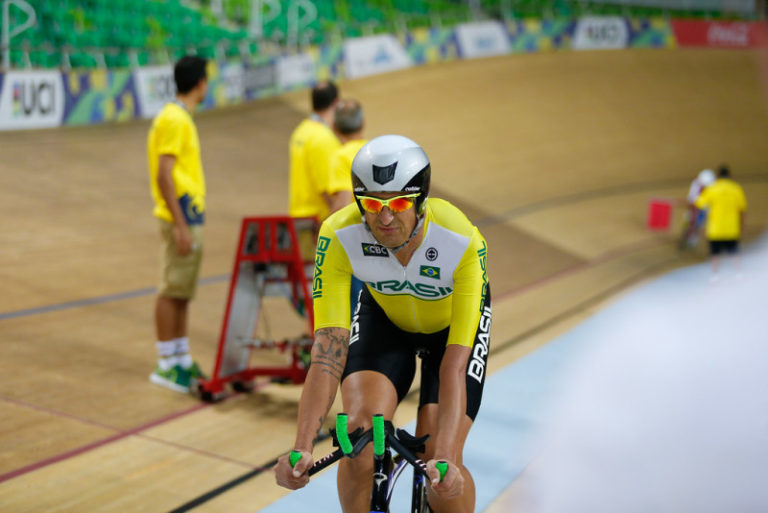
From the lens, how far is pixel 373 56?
16562 millimetres

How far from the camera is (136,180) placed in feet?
29.3

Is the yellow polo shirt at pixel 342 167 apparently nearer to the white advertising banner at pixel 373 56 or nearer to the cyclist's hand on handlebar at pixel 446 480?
the cyclist's hand on handlebar at pixel 446 480

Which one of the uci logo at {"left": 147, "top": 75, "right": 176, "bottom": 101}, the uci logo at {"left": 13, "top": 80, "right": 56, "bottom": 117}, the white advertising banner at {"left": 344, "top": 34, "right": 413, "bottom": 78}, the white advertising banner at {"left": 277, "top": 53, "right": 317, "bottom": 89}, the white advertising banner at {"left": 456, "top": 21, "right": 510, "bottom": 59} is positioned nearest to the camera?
the uci logo at {"left": 13, "top": 80, "right": 56, "bottom": 117}

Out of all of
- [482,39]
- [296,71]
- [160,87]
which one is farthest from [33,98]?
[482,39]

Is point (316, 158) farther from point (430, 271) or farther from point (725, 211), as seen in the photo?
point (725, 211)

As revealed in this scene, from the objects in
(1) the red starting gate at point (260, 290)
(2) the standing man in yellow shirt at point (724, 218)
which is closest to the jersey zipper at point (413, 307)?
(1) the red starting gate at point (260, 290)

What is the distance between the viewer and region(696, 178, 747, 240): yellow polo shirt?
834cm

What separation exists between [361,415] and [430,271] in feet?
1.39

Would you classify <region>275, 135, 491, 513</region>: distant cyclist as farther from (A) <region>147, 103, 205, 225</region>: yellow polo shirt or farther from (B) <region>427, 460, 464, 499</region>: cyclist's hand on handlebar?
(A) <region>147, 103, 205, 225</region>: yellow polo shirt

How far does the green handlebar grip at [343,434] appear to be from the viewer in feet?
5.23

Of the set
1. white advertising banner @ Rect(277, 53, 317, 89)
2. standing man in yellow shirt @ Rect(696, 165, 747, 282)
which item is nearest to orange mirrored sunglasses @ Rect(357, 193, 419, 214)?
standing man in yellow shirt @ Rect(696, 165, 747, 282)

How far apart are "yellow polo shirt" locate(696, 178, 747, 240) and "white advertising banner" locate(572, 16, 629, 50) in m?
12.6

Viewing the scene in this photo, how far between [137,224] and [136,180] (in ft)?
5.48

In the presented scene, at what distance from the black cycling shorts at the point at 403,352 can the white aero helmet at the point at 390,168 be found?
535mm
